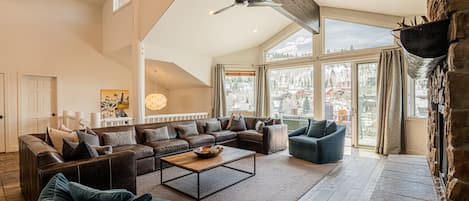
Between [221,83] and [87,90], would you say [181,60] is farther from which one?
[87,90]

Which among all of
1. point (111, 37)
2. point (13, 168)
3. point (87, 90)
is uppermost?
point (111, 37)

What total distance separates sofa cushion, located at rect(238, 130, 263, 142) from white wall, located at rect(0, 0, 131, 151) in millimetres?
4366

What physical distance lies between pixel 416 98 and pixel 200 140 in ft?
15.5

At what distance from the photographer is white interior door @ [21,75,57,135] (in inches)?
239

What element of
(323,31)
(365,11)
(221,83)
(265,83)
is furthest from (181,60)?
(365,11)

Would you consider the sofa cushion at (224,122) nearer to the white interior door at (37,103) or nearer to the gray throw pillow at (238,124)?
the gray throw pillow at (238,124)

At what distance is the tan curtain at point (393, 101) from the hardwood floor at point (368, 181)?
0.60 m

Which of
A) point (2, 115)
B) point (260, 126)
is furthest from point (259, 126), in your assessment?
point (2, 115)

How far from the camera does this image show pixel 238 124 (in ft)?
20.3

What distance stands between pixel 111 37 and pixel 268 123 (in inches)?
191

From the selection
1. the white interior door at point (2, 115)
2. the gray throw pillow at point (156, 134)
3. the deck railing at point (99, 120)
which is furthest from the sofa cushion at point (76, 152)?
the white interior door at point (2, 115)

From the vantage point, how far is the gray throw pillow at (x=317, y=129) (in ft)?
16.5

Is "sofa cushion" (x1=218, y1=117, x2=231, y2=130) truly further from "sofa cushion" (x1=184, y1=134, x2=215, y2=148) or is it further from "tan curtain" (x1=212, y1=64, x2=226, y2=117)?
"tan curtain" (x1=212, y1=64, x2=226, y2=117)

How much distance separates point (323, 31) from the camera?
6.49 m
